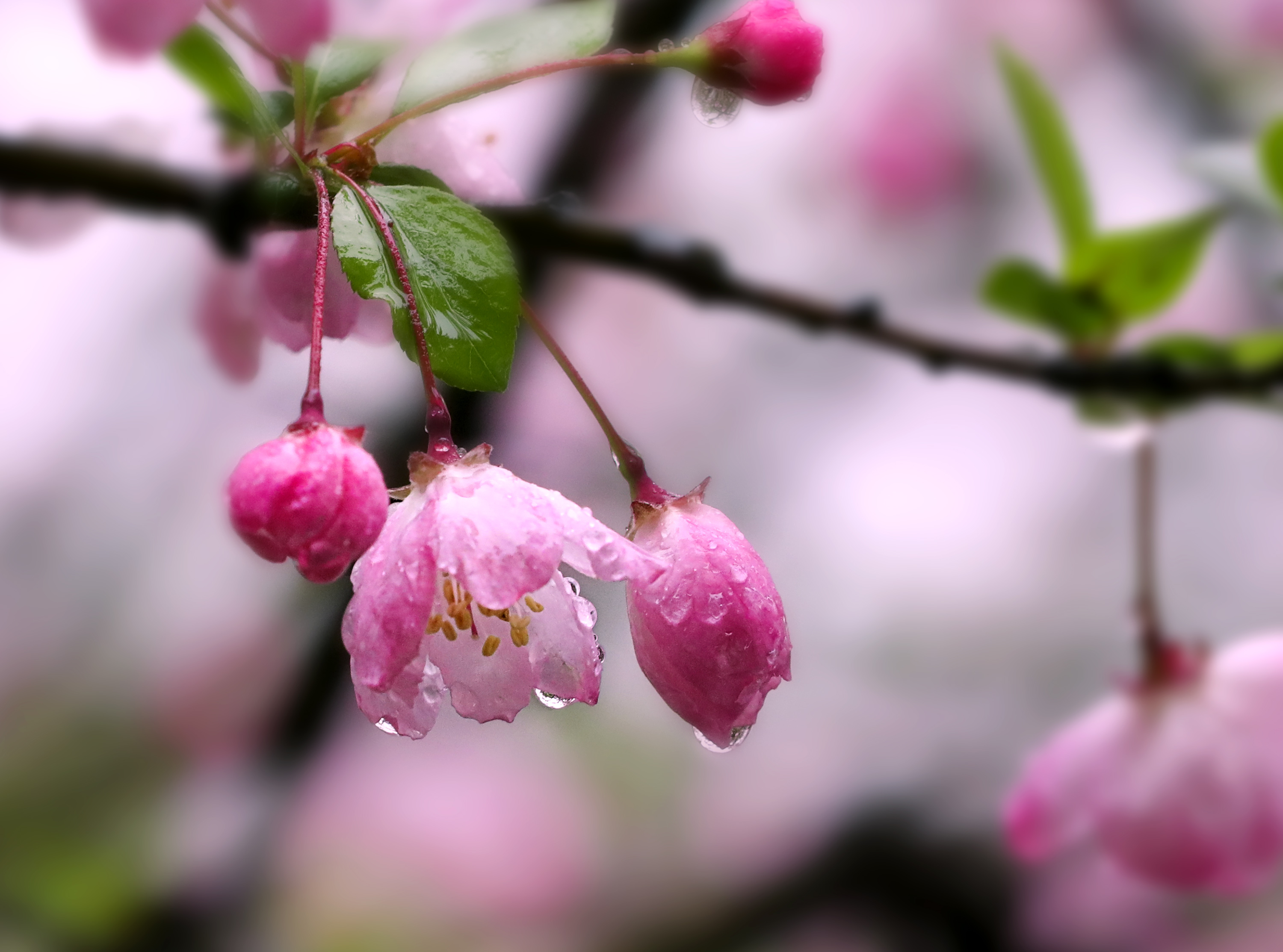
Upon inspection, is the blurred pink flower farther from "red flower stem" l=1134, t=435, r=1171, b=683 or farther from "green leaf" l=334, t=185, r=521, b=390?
"green leaf" l=334, t=185, r=521, b=390

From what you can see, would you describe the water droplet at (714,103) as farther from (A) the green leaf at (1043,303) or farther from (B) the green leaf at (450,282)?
(A) the green leaf at (1043,303)

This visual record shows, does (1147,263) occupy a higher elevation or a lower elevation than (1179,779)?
higher

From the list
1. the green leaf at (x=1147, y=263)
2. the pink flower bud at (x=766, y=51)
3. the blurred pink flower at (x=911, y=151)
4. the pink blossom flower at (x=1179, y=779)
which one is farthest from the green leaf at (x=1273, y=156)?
the blurred pink flower at (x=911, y=151)

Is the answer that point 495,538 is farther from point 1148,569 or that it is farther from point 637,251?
point 1148,569

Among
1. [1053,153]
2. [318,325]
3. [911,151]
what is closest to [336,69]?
[318,325]

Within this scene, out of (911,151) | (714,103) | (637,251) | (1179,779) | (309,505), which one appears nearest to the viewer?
(309,505)

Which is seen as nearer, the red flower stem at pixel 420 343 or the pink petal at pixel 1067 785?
the red flower stem at pixel 420 343
